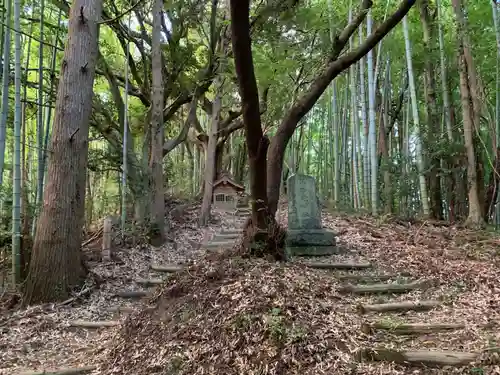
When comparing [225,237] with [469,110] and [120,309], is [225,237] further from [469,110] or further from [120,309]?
[469,110]

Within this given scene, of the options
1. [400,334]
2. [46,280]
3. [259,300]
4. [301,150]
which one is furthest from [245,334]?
[301,150]

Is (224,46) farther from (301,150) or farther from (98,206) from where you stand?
(301,150)

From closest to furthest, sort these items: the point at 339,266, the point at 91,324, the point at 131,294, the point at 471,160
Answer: the point at 91,324 → the point at 131,294 → the point at 339,266 → the point at 471,160

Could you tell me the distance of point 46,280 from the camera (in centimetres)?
401

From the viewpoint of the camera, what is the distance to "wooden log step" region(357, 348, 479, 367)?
2408 millimetres

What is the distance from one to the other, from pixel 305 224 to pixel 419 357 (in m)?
2.77

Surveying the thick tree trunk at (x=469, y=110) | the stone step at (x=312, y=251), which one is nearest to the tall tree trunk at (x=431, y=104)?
the thick tree trunk at (x=469, y=110)

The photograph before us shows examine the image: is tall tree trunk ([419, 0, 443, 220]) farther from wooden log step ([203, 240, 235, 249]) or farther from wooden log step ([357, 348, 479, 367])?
wooden log step ([357, 348, 479, 367])

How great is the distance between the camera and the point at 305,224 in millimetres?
5160

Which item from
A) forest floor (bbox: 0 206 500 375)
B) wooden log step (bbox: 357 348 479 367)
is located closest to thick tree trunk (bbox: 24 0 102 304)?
forest floor (bbox: 0 206 500 375)

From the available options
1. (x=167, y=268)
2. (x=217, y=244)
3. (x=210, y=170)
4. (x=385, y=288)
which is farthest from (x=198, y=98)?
(x=385, y=288)

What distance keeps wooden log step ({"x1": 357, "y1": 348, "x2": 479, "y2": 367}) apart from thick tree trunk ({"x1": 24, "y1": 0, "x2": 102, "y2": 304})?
3.09m

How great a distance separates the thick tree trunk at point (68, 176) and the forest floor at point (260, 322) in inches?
11.1

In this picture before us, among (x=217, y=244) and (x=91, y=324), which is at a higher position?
(x=217, y=244)
